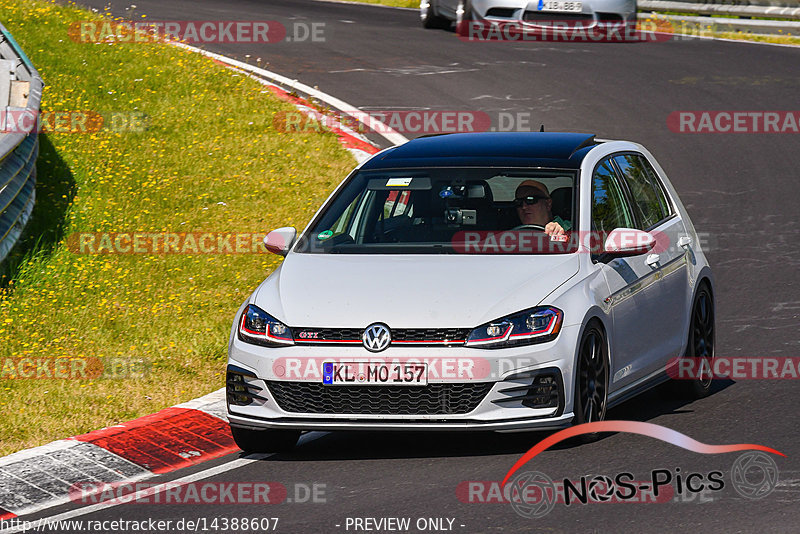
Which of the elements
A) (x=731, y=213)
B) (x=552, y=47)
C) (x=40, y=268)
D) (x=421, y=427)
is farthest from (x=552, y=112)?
(x=421, y=427)

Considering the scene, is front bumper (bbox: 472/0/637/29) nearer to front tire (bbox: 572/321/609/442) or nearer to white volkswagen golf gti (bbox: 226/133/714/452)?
white volkswagen golf gti (bbox: 226/133/714/452)

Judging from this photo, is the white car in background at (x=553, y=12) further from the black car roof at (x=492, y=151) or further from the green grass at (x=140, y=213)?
the black car roof at (x=492, y=151)

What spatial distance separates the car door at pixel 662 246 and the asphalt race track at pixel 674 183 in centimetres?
24

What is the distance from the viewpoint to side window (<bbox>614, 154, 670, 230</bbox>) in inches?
366

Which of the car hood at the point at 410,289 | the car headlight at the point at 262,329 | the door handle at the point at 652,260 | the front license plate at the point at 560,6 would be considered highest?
the front license plate at the point at 560,6

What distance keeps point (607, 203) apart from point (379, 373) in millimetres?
2183

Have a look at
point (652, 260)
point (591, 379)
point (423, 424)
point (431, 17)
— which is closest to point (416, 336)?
point (423, 424)

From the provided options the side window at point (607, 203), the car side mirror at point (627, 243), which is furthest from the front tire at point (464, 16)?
the car side mirror at point (627, 243)

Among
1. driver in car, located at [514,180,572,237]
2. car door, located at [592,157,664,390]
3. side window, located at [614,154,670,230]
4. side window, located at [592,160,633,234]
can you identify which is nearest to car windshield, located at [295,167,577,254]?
driver in car, located at [514,180,572,237]

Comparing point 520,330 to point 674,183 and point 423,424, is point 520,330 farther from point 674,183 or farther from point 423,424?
point 674,183

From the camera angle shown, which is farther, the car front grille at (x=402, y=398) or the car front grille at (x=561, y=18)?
the car front grille at (x=561, y=18)

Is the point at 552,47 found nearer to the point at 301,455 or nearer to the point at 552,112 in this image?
the point at 552,112

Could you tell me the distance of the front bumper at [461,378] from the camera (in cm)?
738

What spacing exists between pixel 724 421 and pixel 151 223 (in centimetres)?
→ 746
